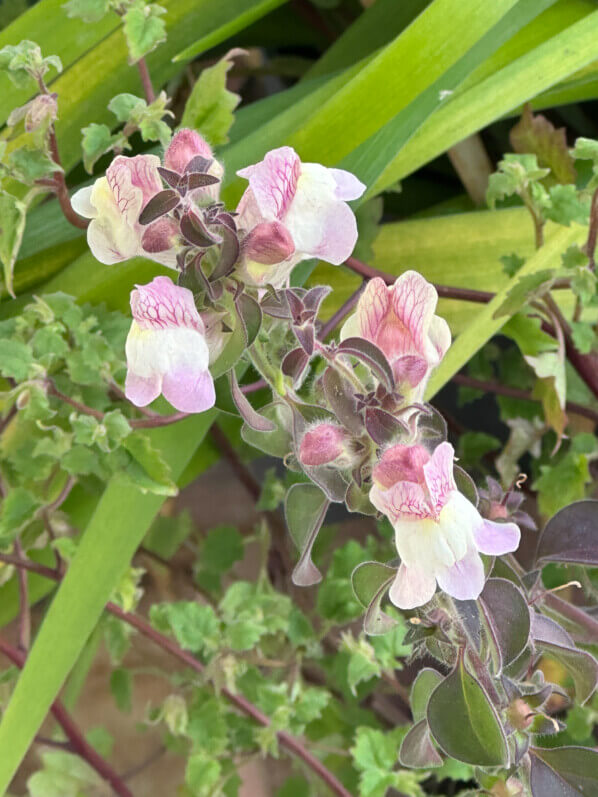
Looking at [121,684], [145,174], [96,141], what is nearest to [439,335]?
[145,174]

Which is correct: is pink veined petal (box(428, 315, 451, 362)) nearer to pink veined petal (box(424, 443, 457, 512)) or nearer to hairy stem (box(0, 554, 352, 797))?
pink veined petal (box(424, 443, 457, 512))

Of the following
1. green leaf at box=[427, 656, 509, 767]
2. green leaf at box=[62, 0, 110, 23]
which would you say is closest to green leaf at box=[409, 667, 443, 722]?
green leaf at box=[427, 656, 509, 767]

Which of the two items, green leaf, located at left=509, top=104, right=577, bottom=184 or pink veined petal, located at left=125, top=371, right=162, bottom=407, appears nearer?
pink veined petal, located at left=125, top=371, right=162, bottom=407

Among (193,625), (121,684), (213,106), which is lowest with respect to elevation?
(121,684)

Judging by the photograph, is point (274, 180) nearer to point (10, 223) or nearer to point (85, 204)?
point (85, 204)

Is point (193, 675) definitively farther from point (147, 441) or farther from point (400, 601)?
point (400, 601)

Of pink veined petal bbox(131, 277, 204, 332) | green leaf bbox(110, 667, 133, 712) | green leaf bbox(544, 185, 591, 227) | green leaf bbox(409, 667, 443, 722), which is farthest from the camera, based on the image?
green leaf bbox(110, 667, 133, 712)
